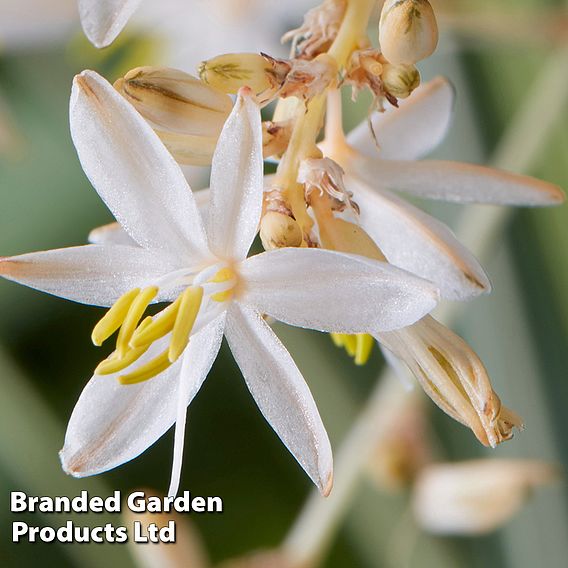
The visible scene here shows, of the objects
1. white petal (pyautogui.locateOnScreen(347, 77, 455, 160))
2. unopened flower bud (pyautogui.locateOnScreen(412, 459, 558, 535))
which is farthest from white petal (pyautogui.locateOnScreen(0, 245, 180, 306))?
unopened flower bud (pyautogui.locateOnScreen(412, 459, 558, 535))

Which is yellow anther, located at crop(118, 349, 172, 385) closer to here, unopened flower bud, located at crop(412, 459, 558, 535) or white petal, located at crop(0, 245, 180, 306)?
white petal, located at crop(0, 245, 180, 306)

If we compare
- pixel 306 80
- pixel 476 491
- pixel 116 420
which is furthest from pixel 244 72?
pixel 476 491

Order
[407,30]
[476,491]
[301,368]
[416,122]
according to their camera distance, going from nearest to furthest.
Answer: [407,30], [416,122], [476,491], [301,368]

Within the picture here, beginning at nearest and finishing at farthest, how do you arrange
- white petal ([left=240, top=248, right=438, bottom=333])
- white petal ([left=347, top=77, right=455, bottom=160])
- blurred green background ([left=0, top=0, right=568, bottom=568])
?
white petal ([left=240, top=248, right=438, bottom=333]) < white petal ([left=347, top=77, right=455, bottom=160]) < blurred green background ([left=0, top=0, right=568, bottom=568])

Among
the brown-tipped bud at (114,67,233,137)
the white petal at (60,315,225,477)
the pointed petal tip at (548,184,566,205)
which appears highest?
the brown-tipped bud at (114,67,233,137)

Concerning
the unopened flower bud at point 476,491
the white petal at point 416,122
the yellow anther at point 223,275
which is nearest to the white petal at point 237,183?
the yellow anther at point 223,275

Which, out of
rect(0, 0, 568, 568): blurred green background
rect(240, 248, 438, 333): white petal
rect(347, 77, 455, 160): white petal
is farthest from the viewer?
rect(0, 0, 568, 568): blurred green background

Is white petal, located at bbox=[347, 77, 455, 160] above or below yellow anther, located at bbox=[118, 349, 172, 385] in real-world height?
above

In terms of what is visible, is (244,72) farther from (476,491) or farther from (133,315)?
(476,491)

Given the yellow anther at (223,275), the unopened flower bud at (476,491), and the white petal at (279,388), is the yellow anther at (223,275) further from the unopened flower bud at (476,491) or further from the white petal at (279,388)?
the unopened flower bud at (476,491)
